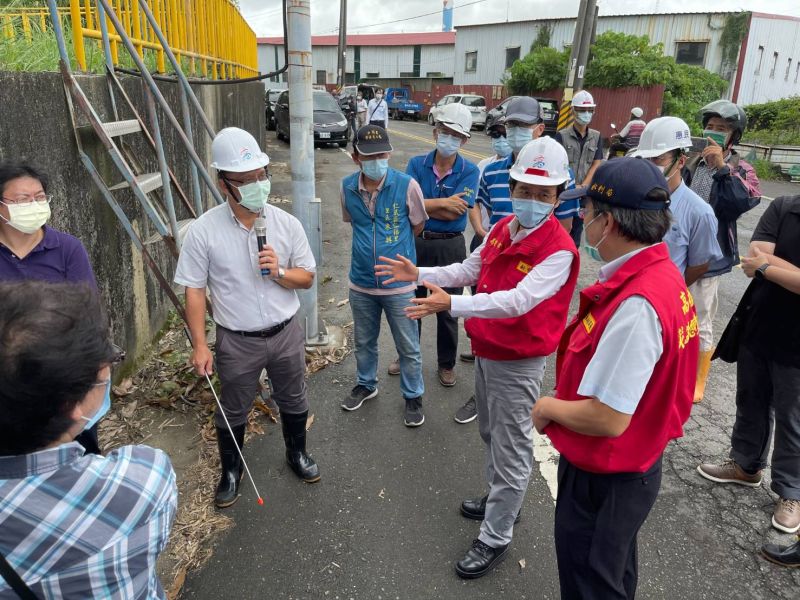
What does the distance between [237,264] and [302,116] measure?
80.6 inches

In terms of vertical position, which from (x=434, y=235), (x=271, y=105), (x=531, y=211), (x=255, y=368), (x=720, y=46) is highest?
(x=720, y=46)

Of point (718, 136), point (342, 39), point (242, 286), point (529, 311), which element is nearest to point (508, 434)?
point (529, 311)

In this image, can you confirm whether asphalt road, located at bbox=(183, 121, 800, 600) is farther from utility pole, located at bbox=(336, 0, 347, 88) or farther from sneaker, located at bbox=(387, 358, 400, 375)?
utility pole, located at bbox=(336, 0, 347, 88)

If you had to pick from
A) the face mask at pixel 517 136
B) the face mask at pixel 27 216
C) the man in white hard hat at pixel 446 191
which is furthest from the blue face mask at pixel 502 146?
the face mask at pixel 27 216

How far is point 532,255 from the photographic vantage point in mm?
2520

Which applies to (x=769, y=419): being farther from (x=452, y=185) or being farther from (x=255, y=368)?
(x=255, y=368)

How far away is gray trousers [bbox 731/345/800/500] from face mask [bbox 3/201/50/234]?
146 inches

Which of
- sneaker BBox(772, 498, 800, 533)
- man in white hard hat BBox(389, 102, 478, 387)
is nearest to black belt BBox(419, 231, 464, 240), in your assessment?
man in white hard hat BBox(389, 102, 478, 387)

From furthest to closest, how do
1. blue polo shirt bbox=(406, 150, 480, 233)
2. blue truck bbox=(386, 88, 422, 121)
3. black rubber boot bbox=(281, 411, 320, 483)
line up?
1. blue truck bbox=(386, 88, 422, 121)
2. blue polo shirt bbox=(406, 150, 480, 233)
3. black rubber boot bbox=(281, 411, 320, 483)

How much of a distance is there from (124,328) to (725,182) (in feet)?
14.7

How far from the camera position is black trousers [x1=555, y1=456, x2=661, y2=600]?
188 centimetres

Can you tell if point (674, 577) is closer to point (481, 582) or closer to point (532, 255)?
point (481, 582)

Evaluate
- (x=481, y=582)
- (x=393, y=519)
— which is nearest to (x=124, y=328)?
(x=393, y=519)

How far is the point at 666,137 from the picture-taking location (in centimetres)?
351
